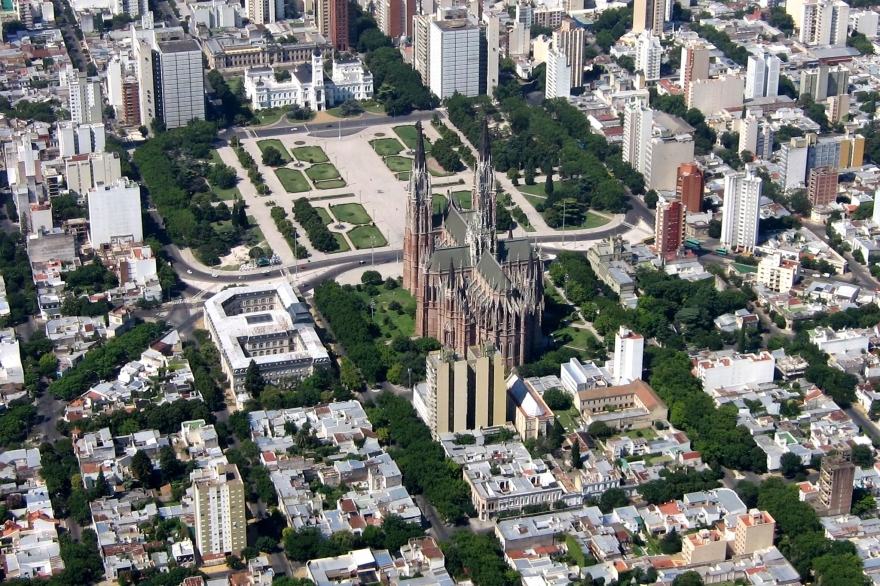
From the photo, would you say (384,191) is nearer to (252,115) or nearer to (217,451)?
(252,115)

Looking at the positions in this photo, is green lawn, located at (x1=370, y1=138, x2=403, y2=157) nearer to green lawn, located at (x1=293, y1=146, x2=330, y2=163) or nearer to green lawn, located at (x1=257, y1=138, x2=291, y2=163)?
green lawn, located at (x1=293, y1=146, x2=330, y2=163)

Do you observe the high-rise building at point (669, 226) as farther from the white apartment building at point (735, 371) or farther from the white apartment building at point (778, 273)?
the white apartment building at point (735, 371)

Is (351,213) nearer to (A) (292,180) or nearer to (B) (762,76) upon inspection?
(A) (292,180)

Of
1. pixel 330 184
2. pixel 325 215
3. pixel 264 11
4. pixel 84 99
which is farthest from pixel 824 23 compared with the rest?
pixel 84 99

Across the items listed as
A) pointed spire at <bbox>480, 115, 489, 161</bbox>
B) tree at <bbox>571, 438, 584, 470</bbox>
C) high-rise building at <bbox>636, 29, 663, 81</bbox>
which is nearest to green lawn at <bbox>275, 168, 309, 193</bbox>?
pointed spire at <bbox>480, 115, 489, 161</bbox>

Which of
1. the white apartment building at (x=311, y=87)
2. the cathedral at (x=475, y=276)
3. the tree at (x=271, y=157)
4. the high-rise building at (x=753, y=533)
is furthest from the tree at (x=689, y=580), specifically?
the white apartment building at (x=311, y=87)

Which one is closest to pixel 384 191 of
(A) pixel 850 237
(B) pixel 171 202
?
(B) pixel 171 202
